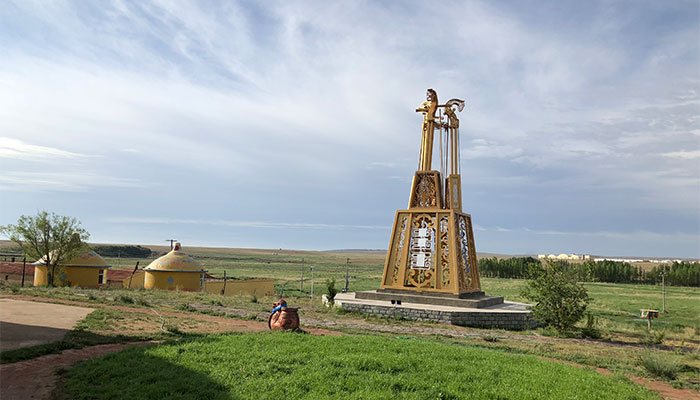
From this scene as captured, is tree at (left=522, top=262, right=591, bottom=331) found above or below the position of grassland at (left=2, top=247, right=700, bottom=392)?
above

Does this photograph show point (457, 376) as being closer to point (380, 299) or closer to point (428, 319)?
point (428, 319)

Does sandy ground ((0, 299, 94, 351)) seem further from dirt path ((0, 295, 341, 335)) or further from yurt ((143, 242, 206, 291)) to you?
yurt ((143, 242, 206, 291))

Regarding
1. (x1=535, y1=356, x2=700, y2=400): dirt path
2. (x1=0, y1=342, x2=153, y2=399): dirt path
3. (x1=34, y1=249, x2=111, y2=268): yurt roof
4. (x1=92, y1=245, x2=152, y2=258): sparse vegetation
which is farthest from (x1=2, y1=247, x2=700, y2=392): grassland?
(x1=92, y1=245, x2=152, y2=258): sparse vegetation

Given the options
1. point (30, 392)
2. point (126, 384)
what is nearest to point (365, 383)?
point (126, 384)

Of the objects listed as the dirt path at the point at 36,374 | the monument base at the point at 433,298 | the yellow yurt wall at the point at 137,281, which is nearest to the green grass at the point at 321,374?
the dirt path at the point at 36,374

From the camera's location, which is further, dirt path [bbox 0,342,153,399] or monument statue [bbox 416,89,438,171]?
monument statue [bbox 416,89,438,171]

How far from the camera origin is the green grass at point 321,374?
697 cm

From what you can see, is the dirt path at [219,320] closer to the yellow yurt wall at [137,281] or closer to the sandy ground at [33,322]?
the sandy ground at [33,322]

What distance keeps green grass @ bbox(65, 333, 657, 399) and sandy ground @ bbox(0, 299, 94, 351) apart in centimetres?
237

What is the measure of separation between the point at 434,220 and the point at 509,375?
13.2 metres

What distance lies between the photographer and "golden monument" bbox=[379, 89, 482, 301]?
2069 centimetres

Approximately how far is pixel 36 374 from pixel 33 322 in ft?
16.2

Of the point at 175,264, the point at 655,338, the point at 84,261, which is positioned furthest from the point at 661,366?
the point at 84,261

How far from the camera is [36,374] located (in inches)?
296
